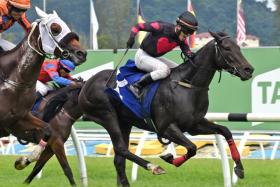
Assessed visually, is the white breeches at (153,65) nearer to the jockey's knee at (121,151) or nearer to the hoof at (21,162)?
the jockey's knee at (121,151)

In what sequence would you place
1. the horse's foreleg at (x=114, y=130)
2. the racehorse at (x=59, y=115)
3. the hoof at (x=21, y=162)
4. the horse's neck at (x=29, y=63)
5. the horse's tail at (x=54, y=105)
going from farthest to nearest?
the horse's tail at (x=54, y=105) < the racehorse at (x=59, y=115) < the horse's foreleg at (x=114, y=130) < the hoof at (x=21, y=162) < the horse's neck at (x=29, y=63)

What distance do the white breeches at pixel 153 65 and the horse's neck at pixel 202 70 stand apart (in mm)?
201

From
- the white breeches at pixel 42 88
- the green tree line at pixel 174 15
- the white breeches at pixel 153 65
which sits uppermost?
the white breeches at pixel 153 65

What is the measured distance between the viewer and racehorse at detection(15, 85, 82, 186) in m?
8.92

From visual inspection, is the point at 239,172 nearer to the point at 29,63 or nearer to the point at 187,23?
the point at 187,23

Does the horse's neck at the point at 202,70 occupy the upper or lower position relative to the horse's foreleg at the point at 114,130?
upper

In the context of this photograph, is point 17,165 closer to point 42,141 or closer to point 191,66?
point 42,141

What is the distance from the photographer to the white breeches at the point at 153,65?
859cm

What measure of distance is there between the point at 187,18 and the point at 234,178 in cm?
203

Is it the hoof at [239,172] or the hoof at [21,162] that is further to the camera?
the hoof at [239,172]

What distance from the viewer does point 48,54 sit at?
7.25m

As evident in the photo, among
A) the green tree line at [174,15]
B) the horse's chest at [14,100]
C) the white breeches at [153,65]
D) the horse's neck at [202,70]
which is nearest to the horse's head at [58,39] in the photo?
the horse's chest at [14,100]

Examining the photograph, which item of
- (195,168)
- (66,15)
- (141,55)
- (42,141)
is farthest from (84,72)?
(66,15)

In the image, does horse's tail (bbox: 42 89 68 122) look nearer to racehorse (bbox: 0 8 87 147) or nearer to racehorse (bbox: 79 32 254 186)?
racehorse (bbox: 79 32 254 186)
